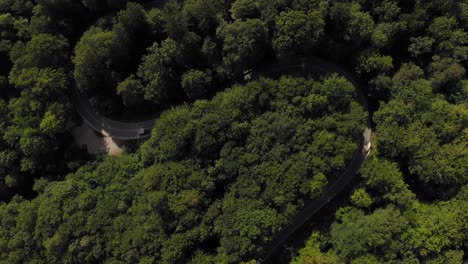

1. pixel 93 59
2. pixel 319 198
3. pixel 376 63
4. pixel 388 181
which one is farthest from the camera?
pixel 319 198

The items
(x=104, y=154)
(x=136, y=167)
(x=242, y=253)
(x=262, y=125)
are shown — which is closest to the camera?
(x=242, y=253)

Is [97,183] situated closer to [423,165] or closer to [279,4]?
[279,4]

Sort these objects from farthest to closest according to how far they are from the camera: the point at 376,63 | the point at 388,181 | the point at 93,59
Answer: the point at 93,59
the point at 376,63
the point at 388,181

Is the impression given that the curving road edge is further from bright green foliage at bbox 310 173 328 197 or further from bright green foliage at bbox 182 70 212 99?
bright green foliage at bbox 182 70 212 99

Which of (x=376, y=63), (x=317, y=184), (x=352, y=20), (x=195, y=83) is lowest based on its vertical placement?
(x=317, y=184)

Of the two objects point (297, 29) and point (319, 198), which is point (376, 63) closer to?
point (297, 29)

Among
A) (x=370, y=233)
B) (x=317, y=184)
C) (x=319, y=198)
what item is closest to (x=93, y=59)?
(x=317, y=184)

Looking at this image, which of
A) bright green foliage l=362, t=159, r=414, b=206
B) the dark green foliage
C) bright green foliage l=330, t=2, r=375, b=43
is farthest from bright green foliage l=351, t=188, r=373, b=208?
bright green foliage l=330, t=2, r=375, b=43

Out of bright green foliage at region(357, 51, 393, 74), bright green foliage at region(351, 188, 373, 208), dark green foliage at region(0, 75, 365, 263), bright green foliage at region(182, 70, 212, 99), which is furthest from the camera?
bright green foliage at region(182, 70, 212, 99)

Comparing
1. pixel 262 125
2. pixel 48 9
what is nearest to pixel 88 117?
pixel 48 9
